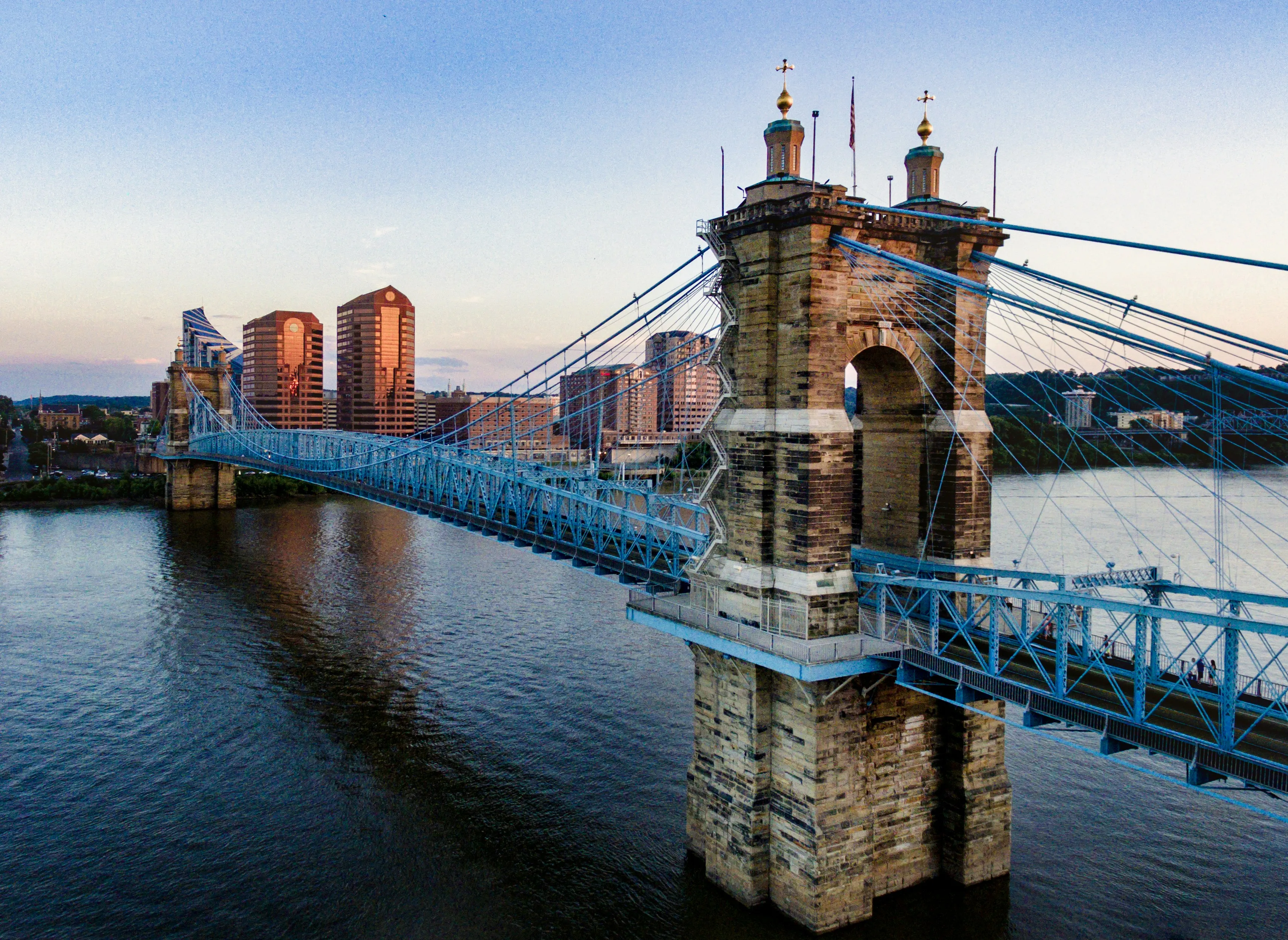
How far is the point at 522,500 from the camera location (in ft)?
114

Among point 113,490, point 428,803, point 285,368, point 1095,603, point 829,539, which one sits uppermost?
point 285,368

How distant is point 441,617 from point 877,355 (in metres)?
30.9

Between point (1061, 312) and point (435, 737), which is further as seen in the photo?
point (435, 737)

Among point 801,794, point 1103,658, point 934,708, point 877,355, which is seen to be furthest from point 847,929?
point 877,355

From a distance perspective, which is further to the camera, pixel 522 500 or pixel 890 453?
pixel 522 500

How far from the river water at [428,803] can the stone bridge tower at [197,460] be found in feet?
151

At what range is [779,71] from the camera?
21.0 m

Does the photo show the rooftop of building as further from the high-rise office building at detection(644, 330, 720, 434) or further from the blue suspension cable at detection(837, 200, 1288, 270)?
the blue suspension cable at detection(837, 200, 1288, 270)

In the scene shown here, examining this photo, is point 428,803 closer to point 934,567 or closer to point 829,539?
point 829,539

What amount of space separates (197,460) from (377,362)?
2270 inches

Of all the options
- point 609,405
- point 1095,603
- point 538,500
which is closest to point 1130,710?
point 1095,603

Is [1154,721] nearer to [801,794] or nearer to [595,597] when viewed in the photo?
[801,794]

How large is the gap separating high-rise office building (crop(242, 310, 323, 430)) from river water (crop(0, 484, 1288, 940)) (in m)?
105

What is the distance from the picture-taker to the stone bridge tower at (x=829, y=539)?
1961 centimetres
